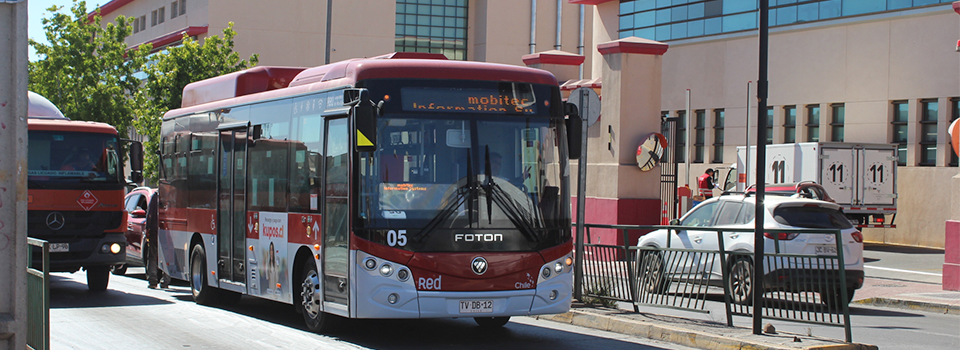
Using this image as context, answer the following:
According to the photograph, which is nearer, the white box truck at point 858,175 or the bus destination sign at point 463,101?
the bus destination sign at point 463,101

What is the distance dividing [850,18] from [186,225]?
73.5 ft

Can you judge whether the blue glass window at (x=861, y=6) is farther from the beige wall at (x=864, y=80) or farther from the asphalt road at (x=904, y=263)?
the asphalt road at (x=904, y=263)

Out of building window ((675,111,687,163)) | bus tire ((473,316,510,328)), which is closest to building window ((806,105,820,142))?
building window ((675,111,687,163))

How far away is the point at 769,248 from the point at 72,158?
9.82m

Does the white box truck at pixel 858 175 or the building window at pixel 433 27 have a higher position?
the building window at pixel 433 27

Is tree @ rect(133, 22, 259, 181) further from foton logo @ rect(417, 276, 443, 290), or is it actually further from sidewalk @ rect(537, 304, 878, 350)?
foton logo @ rect(417, 276, 443, 290)

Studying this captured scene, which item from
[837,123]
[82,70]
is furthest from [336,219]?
[82,70]

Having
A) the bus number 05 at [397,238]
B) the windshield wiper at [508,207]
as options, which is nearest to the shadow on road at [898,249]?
the windshield wiper at [508,207]

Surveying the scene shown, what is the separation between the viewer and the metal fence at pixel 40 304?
6203 millimetres

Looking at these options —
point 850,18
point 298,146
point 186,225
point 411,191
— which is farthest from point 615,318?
point 850,18

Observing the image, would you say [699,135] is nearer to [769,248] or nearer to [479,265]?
[769,248]

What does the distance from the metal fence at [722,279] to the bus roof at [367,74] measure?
2740mm

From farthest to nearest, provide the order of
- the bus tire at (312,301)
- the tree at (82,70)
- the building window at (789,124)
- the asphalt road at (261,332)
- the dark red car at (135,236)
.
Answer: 1. the tree at (82,70)
2. the building window at (789,124)
3. the dark red car at (135,236)
4. the bus tire at (312,301)
5. the asphalt road at (261,332)

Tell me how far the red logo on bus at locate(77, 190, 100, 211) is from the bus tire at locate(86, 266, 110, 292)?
1.14 meters
